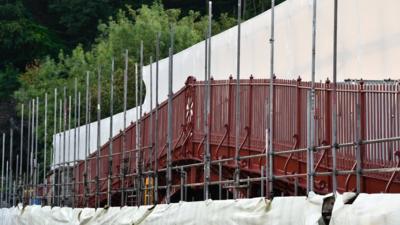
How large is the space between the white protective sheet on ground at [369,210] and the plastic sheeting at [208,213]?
33.3 inches

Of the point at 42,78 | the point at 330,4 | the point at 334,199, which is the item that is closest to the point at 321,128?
the point at 330,4

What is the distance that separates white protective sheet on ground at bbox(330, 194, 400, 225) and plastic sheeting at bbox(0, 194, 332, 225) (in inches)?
33.3

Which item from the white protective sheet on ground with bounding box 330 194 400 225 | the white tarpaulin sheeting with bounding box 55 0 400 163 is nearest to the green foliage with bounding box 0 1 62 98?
the white tarpaulin sheeting with bounding box 55 0 400 163

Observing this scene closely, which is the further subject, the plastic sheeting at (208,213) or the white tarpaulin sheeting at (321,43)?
the white tarpaulin sheeting at (321,43)

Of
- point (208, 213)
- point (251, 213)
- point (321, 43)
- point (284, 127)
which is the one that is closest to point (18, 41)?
point (321, 43)

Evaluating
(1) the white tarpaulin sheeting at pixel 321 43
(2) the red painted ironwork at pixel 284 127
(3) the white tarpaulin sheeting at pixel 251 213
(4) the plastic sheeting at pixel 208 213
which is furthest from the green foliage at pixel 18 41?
(1) the white tarpaulin sheeting at pixel 321 43

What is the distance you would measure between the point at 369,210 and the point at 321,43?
9.68m

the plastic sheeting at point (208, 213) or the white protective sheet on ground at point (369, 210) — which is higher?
the white protective sheet on ground at point (369, 210)

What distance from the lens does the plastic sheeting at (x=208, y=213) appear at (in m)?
15.3

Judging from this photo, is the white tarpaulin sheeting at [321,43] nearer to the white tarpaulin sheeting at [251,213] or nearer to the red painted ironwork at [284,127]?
the red painted ironwork at [284,127]

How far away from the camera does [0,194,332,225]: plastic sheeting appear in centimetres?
1530

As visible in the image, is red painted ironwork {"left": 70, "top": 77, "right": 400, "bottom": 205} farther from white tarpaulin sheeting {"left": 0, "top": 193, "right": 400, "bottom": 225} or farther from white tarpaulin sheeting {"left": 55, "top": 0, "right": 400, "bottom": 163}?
white tarpaulin sheeting {"left": 0, "top": 193, "right": 400, "bottom": 225}

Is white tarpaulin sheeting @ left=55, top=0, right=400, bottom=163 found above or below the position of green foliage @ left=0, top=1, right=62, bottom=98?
below

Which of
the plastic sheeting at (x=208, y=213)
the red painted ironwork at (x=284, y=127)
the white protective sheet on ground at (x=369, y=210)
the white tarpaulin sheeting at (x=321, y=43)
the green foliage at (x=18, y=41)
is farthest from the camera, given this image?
the green foliage at (x=18, y=41)
